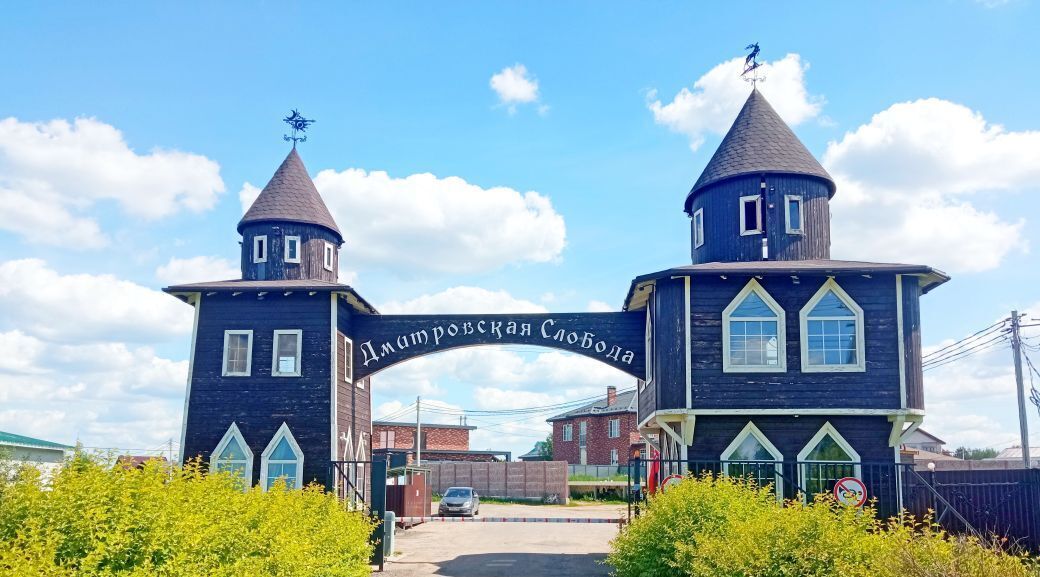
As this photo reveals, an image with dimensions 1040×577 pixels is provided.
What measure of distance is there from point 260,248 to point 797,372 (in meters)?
13.9

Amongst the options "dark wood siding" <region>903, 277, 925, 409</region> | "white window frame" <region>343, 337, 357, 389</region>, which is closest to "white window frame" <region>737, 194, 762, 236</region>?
"dark wood siding" <region>903, 277, 925, 409</region>

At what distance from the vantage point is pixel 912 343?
18.8m

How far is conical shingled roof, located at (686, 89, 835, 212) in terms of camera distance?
21312mm

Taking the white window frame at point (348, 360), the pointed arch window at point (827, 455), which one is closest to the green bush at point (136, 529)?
the pointed arch window at point (827, 455)

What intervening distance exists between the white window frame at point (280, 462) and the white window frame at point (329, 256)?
5.21 meters

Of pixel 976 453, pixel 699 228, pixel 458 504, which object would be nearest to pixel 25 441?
pixel 458 504

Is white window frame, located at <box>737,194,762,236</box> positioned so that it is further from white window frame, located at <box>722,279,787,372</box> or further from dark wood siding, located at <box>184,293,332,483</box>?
dark wood siding, located at <box>184,293,332,483</box>

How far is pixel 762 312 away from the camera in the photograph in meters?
19.1

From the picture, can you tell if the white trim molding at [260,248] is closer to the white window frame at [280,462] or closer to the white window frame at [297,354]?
the white window frame at [297,354]

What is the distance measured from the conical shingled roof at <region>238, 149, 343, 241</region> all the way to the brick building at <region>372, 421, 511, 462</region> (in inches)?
1261

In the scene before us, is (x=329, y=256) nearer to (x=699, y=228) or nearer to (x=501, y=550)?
(x=501, y=550)

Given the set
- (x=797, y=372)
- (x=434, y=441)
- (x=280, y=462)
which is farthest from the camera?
(x=434, y=441)

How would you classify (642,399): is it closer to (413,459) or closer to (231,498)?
(231,498)

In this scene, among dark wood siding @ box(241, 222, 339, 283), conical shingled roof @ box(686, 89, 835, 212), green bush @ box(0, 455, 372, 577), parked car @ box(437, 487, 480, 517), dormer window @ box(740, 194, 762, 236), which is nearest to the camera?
green bush @ box(0, 455, 372, 577)
